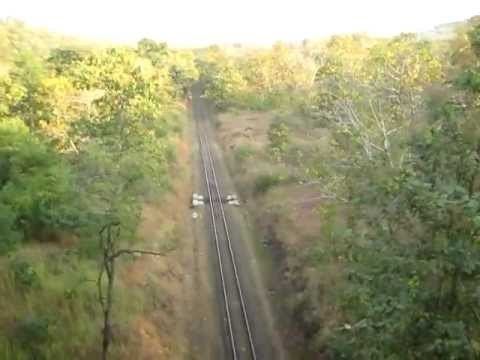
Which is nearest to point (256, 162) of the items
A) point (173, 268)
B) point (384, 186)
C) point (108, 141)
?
point (108, 141)

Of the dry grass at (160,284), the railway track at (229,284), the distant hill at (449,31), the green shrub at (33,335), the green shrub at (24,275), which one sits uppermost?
the distant hill at (449,31)

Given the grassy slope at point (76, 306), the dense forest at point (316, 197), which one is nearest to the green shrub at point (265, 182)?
the dense forest at point (316, 197)

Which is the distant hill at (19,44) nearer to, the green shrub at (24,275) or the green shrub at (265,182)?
the green shrub at (265,182)

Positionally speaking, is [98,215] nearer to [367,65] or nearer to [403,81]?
[403,81]

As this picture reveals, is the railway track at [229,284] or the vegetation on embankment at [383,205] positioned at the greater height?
the vegetation on embankment at [383,205]

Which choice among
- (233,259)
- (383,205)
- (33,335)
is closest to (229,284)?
(233,259)

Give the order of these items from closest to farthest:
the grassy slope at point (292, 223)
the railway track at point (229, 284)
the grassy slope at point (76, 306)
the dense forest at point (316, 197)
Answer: the dense forest at point (316, 197)
the grassy slope at point (76, 306)
the railway track at point (229, 284)
the grassy slope at point (292, 223)

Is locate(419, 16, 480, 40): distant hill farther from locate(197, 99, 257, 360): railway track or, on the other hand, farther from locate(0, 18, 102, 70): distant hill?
locate(0, 18, 102, 70): distant hill
